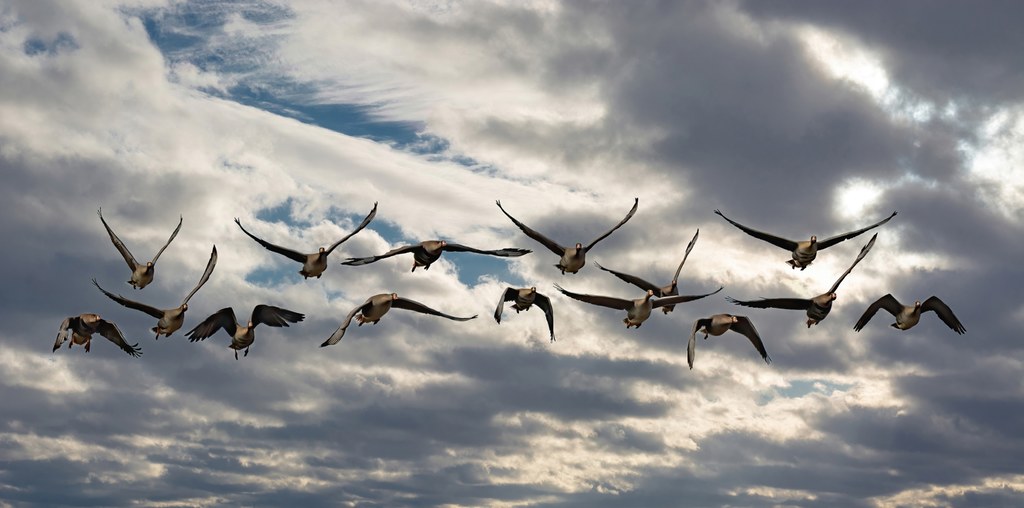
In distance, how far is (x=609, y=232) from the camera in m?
80.6

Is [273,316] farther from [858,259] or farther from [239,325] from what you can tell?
[858,259]

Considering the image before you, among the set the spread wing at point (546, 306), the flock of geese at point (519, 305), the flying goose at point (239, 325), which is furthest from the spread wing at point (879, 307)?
the flying goose at point (239, 325)

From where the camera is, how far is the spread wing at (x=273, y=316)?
261 feet

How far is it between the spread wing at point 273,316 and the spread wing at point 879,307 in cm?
4251

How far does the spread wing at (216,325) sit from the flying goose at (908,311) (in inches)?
1849

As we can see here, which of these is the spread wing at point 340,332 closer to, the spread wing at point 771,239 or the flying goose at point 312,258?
the flying goose at point 312,258

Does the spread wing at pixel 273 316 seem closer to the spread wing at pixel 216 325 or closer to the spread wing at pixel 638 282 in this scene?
the spread wing at pixel 216 325

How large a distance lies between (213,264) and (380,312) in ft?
51.1

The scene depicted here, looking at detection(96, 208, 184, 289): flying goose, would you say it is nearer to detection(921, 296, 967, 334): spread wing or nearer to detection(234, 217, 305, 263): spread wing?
detection(234, 217, 305, 263): spread wing

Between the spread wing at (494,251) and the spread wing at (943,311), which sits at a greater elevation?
the spread wing at (494,251)

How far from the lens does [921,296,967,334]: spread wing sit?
78.7 m

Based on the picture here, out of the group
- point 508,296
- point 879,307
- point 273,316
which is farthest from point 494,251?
point 879,307

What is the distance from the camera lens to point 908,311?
77875 millimetres

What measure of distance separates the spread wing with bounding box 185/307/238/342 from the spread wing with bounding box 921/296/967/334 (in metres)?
52.6
